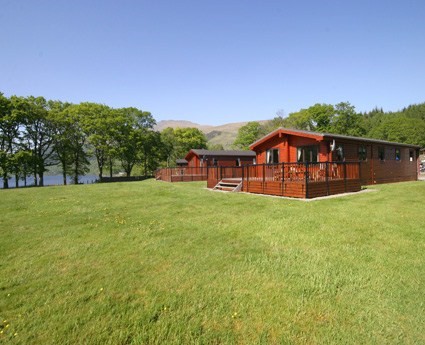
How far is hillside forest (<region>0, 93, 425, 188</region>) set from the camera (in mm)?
31438

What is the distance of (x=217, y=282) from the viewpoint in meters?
3.35

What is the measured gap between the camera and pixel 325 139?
14.2 m

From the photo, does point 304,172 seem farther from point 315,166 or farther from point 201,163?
point 201,163

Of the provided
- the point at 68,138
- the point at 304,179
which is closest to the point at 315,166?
the point at 304,179

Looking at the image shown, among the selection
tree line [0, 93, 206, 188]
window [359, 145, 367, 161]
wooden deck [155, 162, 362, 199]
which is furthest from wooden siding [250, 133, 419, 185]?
tree line [0, 93, 206, 188]

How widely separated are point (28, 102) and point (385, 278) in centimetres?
4140

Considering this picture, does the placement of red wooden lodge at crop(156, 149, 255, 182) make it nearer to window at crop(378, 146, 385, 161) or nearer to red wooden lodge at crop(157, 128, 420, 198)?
red wooden lodge at crop(157, 128, 420, 198)

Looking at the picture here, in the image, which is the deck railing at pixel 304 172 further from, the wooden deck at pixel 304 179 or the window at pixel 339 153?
the window at pixel 339 153

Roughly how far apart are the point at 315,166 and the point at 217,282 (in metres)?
9.95

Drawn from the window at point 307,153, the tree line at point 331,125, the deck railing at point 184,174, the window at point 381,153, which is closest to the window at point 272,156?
the window at point 307,153

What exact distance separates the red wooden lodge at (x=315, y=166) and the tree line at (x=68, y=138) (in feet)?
89.8

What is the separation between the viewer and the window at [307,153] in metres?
15.7

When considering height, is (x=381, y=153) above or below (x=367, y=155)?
above

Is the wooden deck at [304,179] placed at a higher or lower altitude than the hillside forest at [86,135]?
lower
